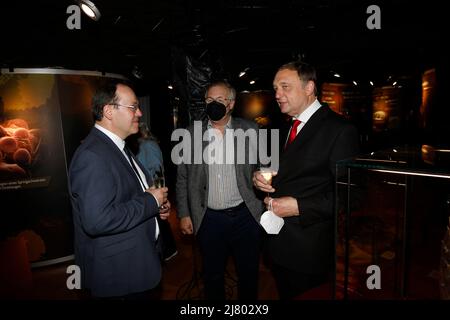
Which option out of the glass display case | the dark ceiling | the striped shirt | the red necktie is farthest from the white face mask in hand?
the dark ceiling

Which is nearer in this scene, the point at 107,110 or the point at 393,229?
the point at 107,110

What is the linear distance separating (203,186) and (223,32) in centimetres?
192

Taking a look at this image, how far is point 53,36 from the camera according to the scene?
568 cm

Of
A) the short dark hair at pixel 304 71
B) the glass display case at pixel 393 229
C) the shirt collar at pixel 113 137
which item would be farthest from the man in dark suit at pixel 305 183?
the shirt collar at pixel 113 137

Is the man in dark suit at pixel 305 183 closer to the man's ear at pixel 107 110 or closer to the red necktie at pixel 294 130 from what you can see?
the red necktie at pixel 294 130

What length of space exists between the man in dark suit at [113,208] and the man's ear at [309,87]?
1.08m

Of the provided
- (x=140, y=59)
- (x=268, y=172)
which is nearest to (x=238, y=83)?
(x=140, y=59)

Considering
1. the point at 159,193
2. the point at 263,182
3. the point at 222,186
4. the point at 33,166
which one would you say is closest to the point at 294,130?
the point at 263,182

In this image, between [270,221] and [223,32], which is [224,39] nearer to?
[223,32]

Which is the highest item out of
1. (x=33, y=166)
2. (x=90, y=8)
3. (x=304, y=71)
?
(x=90, y=8)

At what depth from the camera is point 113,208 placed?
1600mm

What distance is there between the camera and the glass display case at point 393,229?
1279mm

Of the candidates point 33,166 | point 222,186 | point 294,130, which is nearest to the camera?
point 294,130

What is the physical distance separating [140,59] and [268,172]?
6969 millimetres
